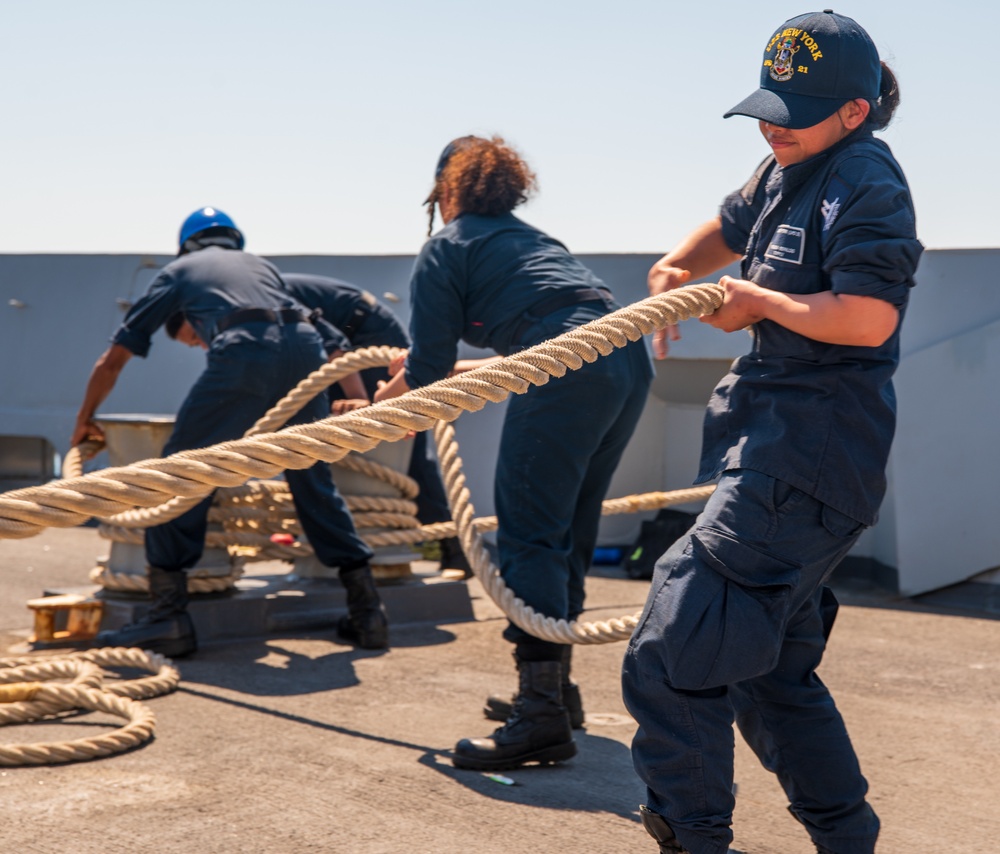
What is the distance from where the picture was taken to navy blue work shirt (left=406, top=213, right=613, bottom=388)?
303 cm

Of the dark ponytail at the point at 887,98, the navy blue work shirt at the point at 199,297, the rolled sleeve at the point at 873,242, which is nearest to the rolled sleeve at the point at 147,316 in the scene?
the navy blue work shirt at the point at 199,297

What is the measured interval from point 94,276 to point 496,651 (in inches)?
195

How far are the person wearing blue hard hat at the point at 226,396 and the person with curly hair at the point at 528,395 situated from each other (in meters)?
0.93

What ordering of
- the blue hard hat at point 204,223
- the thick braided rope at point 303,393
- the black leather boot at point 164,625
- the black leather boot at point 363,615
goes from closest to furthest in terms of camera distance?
the thick braided rope at point 303,393 < the black leather boot at point 164,625 < the black leather boot at point 363,615 < the blue hard hat at point 204,223

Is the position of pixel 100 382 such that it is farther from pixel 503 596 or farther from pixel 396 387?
pixel 503 596

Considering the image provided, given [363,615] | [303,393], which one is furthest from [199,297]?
[363,615]

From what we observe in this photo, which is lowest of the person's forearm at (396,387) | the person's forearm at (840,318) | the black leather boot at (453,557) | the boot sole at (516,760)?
the black leather boot at (453,557)

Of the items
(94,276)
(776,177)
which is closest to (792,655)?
(776,177)

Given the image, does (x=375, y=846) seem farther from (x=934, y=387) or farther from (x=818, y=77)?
(x=934, y=387)

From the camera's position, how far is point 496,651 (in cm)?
413

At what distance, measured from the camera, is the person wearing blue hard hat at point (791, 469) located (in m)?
1.83

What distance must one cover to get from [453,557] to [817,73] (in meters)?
3.97

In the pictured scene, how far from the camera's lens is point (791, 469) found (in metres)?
1.87

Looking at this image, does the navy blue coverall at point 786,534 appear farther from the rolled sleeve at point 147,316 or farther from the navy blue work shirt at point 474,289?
the rolled sleeve at point 147,316
